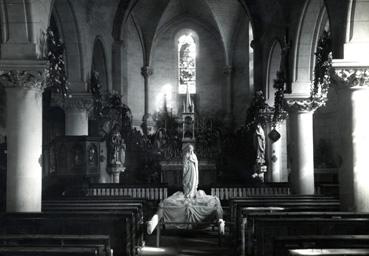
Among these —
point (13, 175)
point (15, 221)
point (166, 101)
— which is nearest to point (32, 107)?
point (13, 175)

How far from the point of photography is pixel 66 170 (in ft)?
61.2

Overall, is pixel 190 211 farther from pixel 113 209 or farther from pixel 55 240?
pixel 55 240

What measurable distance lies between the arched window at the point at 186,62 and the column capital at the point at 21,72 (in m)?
23.0

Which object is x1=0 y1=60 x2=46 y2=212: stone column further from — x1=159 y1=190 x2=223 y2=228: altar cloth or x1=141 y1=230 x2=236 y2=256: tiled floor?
x1=159 y1=190 x2=223 y2=228: altar cloth

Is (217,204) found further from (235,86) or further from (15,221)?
(235,86)

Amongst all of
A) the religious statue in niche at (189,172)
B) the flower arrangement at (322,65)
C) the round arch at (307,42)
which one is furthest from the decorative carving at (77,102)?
the flower arrangement at (322,65)

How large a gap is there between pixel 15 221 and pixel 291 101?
1125 centimetres

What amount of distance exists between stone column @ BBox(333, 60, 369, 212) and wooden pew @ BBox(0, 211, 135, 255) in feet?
18.2

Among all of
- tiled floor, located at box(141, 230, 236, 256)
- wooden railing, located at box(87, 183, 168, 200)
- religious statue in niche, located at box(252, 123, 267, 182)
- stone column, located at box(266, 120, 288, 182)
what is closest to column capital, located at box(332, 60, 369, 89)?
tiled floor, located at box(141, 230, 236, 256)

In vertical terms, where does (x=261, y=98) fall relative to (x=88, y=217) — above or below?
above

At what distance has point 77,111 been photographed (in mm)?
21141

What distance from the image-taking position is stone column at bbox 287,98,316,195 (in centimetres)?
1808

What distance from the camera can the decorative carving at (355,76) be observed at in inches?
486

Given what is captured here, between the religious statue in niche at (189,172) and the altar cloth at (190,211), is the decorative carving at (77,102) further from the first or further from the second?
the altar cloth at (190,211)
